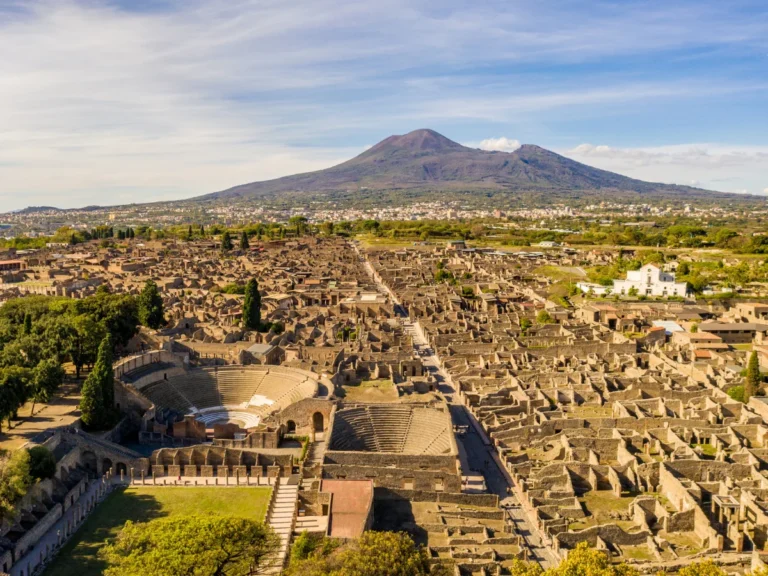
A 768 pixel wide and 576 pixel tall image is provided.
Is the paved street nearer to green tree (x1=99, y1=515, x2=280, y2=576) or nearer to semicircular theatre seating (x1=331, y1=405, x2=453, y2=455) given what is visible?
semicircular theatre seating (x1=331, y1=405, x2=453, y2=455)

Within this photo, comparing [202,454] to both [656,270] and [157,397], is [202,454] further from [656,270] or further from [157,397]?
[656,270]

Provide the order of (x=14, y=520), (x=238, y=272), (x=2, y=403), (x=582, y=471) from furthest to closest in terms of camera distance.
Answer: (x=238, y=272)
(x=2, y=403)
(x=582, y=471)
(x=14, y=520)

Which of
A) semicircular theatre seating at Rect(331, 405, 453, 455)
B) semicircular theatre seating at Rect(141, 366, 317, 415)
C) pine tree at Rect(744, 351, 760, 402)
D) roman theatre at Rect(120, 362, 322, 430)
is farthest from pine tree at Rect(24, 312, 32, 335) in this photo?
pine tree at Rect(744, 351, 760, 402)

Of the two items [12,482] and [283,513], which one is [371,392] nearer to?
[283,513]

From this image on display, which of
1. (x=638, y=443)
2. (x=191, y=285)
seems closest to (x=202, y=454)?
(x=638, y=443)

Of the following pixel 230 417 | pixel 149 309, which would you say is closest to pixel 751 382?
pixel 230 417
